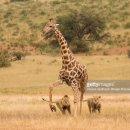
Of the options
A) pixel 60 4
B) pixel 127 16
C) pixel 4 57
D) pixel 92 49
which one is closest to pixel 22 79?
pixel 4 57

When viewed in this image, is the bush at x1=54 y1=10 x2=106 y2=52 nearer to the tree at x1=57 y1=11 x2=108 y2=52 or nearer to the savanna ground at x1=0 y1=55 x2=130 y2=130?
the tree at x1=57 y1=11 x2=108 y2=52

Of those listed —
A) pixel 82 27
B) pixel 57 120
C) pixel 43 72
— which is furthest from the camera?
pixel 82 27

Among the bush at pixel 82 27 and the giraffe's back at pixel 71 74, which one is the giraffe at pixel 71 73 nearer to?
the giraffe's back at pixel 71 74

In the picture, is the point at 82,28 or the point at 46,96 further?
the point at 82,28

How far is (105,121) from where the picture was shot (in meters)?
16.9

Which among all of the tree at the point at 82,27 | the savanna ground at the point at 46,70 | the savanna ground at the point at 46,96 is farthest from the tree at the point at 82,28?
the savanna ground at the point at 46,96

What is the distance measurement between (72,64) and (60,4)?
70.9 m

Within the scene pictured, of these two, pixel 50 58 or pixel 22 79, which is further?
pixel 50 58

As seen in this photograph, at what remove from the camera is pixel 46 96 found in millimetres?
31266

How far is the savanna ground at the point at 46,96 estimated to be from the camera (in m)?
16.1

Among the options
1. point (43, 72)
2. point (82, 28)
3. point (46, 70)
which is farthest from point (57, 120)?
point (82, 28)

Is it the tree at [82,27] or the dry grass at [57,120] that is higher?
the tree at [82,27]

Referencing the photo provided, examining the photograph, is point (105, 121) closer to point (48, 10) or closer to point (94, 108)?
point (94, 108)

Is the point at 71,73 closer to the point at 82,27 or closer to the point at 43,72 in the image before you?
the point at 43,72
